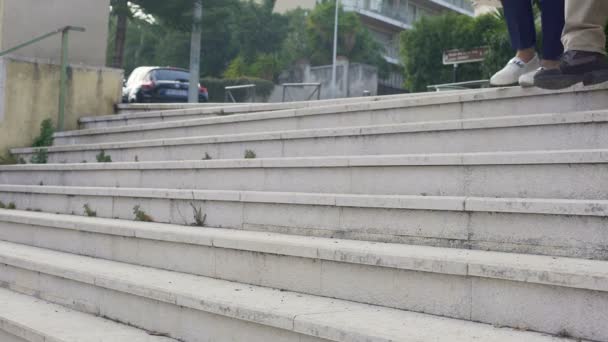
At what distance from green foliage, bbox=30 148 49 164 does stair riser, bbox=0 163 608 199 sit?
233 centimetres

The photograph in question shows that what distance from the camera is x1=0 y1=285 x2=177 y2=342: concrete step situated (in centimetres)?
384

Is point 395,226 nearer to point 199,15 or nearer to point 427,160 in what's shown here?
point 427,160

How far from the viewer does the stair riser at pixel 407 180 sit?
11.8 ft

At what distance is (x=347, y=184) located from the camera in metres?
4.62

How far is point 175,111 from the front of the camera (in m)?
8.39

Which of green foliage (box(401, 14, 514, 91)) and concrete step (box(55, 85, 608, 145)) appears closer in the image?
concrete step (box(55, 85, 608, 145))

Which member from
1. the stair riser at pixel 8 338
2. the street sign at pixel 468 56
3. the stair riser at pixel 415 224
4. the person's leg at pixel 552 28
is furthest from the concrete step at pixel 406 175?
the street sign at pixel 468 56

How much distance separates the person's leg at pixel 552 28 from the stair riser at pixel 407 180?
127 centimetres

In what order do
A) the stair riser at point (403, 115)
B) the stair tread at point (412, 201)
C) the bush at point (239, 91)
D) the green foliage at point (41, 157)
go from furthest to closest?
the bush at point (239, 91) → the green foliage at point (41, 157) → the stair riser at point (403, 115) → the stair tread at point (412, 201)

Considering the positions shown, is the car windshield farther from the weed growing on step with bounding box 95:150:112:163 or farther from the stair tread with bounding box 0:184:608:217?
the stair tread with bounding box 0:184:608:217

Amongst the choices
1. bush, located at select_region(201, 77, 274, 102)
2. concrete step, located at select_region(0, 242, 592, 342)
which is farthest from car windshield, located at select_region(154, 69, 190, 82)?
concrete step, located at select_region(0, 242, 592, 342)

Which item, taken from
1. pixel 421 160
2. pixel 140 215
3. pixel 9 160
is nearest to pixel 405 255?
pixel 421 160

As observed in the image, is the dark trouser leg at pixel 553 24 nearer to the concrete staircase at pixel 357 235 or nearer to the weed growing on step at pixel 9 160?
the concrete staircase at pixel 357 235

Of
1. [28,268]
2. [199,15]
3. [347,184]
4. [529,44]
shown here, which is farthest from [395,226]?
[199,15]
